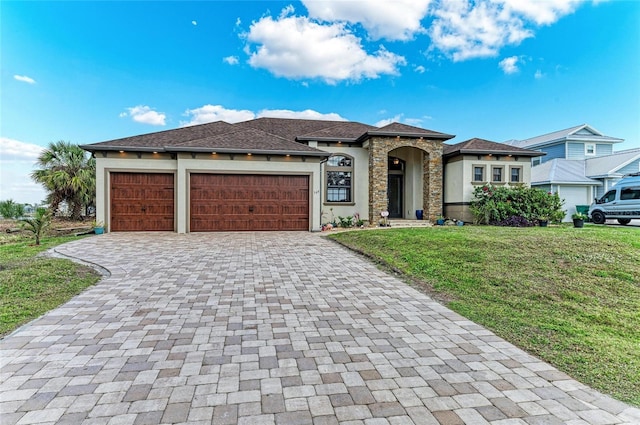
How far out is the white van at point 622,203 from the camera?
49.0ft

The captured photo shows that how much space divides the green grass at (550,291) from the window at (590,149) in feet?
74.3

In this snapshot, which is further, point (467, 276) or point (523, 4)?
point (523, 4)

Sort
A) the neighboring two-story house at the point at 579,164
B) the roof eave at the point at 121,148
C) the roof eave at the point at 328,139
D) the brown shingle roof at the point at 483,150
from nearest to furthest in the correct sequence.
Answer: the roof eave at the point at 121,148, the roof eave at the point at 328,139, the brown shingle roof at the point at 483,150, the neighboring two-story house at the point at 579,164

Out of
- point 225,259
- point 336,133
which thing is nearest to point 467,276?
point 225,259

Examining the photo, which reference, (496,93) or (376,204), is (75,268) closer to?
(376,204)

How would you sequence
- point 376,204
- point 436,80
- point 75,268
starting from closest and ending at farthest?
point 75,268 → point 376,204 → point 436,80

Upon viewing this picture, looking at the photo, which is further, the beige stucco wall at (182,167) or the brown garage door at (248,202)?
the brown garage door at (248,202)

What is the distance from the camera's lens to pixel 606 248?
21.3ft

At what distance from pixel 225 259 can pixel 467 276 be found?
529 cm

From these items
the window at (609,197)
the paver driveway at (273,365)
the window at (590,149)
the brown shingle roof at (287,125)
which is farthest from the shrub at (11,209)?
the window at (590,149)

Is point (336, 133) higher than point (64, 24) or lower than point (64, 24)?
lower

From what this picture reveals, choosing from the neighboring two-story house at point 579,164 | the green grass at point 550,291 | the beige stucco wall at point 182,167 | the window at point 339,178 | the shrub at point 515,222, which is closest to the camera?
the green grass at point 550,291

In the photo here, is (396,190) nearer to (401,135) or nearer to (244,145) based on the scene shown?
(401,135)

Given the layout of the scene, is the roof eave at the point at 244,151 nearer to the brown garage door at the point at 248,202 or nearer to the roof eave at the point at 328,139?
the brown garage door at the point at 248,202
